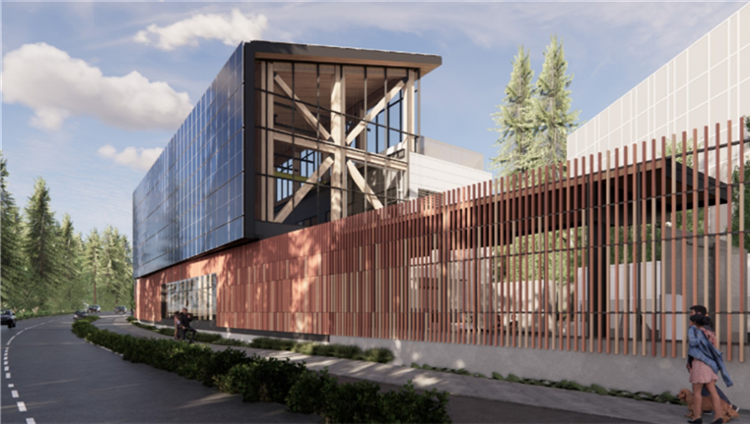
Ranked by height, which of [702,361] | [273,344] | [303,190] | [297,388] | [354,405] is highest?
[303,190]

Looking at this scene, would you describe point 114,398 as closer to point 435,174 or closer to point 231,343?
point 231,343

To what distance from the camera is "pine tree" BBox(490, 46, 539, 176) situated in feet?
183

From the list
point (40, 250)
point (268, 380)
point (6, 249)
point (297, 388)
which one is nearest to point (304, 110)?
point (268, 380)

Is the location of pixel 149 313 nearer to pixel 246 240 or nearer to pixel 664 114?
pixel 246 240

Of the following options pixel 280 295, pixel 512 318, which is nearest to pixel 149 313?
pixel 280 295

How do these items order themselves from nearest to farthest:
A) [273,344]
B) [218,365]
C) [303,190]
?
[218,365] < [273,344] < [303,190]

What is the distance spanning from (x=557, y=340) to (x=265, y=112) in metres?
23.6

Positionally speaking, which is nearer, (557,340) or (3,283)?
(557,340)

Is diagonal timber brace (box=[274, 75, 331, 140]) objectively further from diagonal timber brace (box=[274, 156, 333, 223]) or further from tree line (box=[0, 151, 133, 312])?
tree line (box=[0, 151, 133, 312])

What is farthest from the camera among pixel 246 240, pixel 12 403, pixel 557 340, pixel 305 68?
pixel 305 68

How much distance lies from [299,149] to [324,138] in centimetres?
726

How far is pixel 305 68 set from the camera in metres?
36.8

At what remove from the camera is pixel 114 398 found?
13.2m

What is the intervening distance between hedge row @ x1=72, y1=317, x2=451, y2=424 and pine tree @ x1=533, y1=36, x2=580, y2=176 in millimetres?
42107
